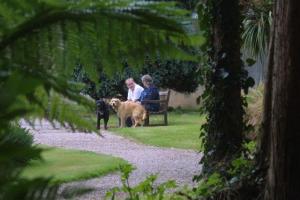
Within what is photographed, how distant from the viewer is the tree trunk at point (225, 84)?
6098 mm

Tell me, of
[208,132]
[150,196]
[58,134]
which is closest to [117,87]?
[58,134]

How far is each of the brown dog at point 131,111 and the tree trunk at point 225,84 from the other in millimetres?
11154

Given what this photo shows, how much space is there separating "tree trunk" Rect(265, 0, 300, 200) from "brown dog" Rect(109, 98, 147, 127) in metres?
13.3

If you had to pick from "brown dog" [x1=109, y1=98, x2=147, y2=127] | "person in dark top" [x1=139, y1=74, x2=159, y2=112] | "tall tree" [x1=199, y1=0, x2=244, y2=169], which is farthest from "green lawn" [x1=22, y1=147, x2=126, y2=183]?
"person in dark top" [x1=139, y1=74, x2=159, y2=112]

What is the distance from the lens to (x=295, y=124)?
4035 mm

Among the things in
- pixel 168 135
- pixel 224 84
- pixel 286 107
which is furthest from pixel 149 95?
pixel 286 107

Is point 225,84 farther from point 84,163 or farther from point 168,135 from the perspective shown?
point 168,135

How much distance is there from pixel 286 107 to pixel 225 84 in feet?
6.99

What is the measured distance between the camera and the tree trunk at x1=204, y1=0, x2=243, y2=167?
20.0 feet

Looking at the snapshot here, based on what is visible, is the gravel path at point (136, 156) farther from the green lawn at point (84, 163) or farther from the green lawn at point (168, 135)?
the green lawn at point (168, 135)

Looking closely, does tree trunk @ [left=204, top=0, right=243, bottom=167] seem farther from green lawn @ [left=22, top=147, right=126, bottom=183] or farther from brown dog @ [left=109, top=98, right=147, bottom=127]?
brown dog @ [left=109, top=98, right=147, bottom=127]

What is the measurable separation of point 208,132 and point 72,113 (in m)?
5.30

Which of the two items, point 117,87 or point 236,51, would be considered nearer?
point 236,51

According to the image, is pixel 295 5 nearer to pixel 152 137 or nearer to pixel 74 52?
pixel 74 52
